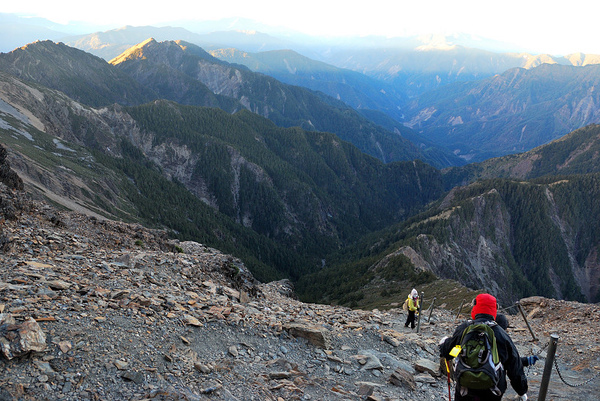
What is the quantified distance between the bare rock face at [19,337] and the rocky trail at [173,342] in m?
0.02

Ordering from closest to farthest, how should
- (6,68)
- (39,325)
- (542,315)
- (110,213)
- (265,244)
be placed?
1. (39,325)
2. (542,315)
3. (110,213)
4. (265,244)
5. (6,68)

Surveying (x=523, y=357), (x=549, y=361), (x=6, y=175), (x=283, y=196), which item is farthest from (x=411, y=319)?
(x=283, y=196)

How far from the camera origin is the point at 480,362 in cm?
641

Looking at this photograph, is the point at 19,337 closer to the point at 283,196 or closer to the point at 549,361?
the point at 549,361

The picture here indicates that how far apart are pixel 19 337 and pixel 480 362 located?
892 cm

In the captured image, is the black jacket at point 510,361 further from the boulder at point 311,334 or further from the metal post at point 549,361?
the boulder at point 311,334

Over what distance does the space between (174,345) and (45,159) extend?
62.2m


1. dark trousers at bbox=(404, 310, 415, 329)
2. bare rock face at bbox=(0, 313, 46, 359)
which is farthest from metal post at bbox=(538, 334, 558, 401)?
dark trousers at bbox=(404, 310, 415, 329)

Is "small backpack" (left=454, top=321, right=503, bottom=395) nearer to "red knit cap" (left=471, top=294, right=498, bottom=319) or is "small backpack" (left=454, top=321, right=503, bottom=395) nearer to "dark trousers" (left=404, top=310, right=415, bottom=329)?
"red knit cap" (left=471, top=294, right=498, bottom=319)

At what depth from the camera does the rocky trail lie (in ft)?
24.3

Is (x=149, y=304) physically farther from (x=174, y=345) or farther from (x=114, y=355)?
(x=114, y=355)

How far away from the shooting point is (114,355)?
8125 millimetres

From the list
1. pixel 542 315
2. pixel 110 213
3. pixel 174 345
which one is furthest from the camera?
pixel 110 213

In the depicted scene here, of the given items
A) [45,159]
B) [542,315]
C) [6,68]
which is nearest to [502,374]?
[542,315]
